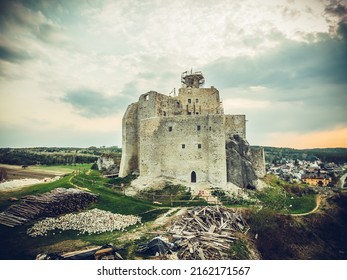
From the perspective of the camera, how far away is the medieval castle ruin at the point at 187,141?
2491 cm

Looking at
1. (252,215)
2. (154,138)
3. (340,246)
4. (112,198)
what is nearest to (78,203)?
(112,198)

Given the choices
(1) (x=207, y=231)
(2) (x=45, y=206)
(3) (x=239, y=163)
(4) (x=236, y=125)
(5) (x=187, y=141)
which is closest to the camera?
(1) (x=207, y=231)

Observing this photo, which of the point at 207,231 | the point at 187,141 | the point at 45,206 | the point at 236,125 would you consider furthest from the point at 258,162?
the point at 45,206

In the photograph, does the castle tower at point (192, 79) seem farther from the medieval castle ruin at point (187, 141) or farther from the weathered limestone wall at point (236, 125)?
the weathered limestone wall at point (236, 125)

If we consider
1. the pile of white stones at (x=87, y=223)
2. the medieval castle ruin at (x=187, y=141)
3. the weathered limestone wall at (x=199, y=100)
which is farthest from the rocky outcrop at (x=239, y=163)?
the pile of white stones at (x=87, y=223)

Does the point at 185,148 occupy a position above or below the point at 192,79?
below

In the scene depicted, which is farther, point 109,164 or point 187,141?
point 109,164

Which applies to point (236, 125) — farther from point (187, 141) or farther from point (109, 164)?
point (109, 164)

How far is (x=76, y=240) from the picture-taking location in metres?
14.0

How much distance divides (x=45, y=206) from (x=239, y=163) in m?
16.3

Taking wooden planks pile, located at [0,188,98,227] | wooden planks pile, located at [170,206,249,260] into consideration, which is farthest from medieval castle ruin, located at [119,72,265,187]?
wooden planks pile, located at [0,188,98,227]

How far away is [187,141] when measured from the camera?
83.0 feet

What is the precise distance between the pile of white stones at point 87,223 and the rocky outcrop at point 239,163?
11.5m
